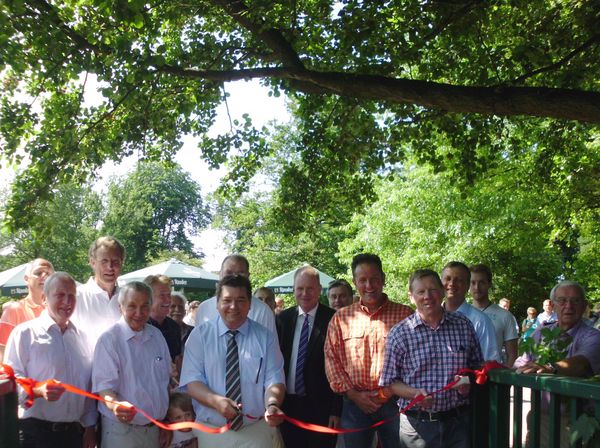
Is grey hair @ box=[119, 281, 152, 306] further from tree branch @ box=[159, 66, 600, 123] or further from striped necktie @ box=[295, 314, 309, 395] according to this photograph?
tree branch @ box=[159, 66, 600, 123]

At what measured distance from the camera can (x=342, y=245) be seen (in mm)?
30172

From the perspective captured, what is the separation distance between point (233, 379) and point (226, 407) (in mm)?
298

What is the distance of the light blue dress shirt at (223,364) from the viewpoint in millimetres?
5152

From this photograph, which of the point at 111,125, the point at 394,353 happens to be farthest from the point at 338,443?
the point at 111,125

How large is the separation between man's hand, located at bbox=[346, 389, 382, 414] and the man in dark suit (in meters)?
0.72

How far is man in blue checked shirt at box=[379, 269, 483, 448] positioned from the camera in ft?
16.5

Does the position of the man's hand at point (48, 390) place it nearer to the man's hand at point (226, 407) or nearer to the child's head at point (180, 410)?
the child's head at point (180, 410)

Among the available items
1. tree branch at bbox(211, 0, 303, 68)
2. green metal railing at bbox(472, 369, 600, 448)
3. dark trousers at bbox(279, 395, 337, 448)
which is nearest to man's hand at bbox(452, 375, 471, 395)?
green metal railing at bbox(472, 369, 600, 448)

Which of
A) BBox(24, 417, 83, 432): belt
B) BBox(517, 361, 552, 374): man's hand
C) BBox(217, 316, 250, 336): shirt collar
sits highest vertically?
BBox(217, 316, 250, 336): shirt collar

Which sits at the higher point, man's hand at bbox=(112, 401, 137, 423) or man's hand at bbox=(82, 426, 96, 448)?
man's hand at bbox=(112, 401, 137, 423)

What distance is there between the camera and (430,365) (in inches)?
201

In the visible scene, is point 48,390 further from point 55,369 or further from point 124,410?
point 124,410

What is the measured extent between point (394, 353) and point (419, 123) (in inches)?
243

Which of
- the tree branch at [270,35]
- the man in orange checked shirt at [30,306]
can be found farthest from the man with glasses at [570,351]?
the man in orange checked shirt at [30,306]
